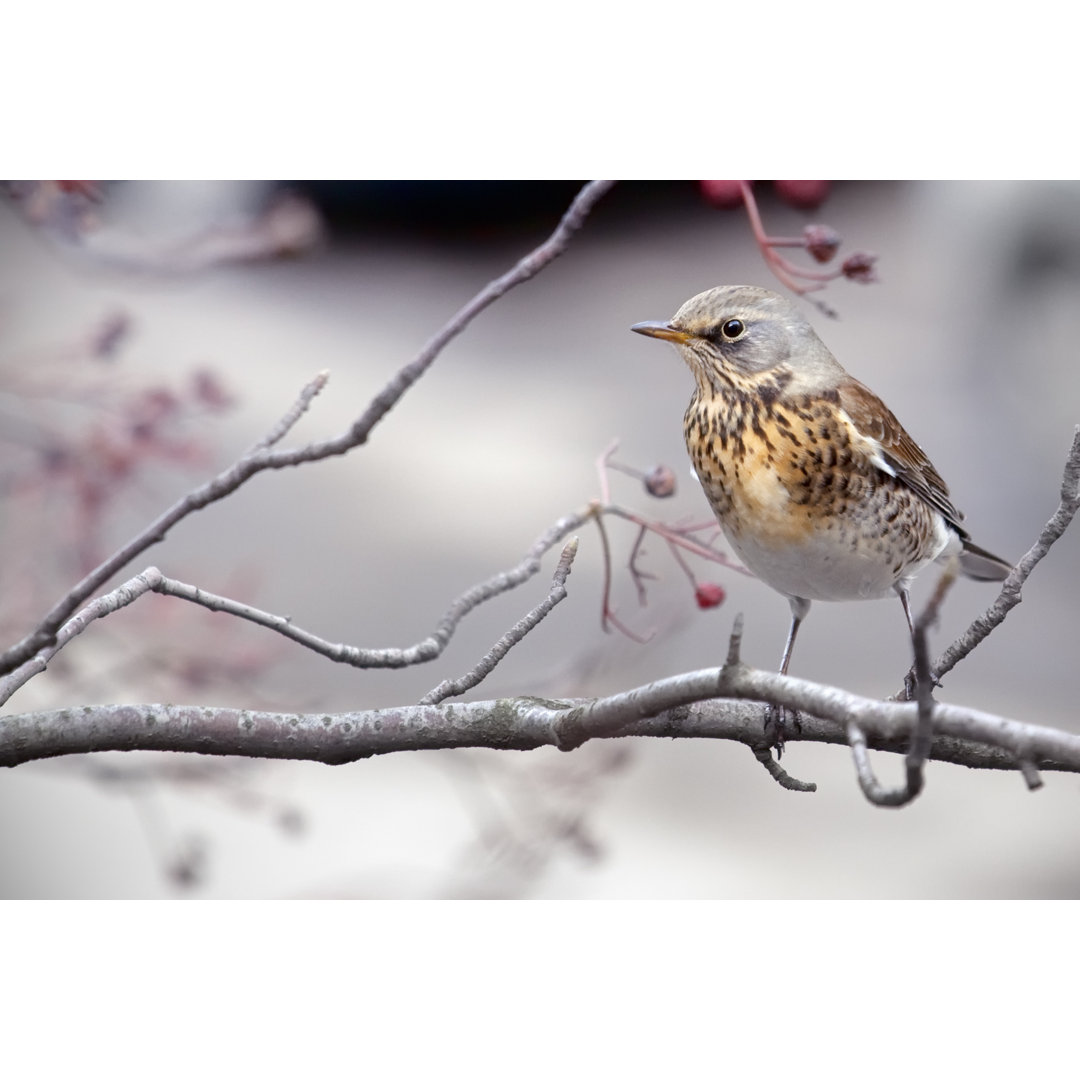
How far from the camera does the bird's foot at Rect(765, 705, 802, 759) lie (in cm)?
141

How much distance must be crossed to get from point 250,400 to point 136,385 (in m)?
0.17

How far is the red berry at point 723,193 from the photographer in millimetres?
1695

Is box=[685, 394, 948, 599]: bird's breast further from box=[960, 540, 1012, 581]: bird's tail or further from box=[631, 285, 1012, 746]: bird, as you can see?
box=[960, 540, 1012, 581]: bird's tail

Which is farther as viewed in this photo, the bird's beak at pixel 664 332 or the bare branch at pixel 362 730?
the bird's beak at pixel 664 332

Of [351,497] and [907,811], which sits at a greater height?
[351,497]

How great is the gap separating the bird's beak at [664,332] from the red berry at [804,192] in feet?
0.98

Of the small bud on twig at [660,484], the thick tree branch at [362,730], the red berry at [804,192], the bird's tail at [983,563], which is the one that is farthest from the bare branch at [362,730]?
the red berry at [804,192]

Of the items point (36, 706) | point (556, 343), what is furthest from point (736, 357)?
point (36, 706)

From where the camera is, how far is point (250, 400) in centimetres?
183

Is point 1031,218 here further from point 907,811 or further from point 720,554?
point 907,811

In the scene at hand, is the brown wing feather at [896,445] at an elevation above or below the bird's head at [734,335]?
below

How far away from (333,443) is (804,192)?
0.90 meters

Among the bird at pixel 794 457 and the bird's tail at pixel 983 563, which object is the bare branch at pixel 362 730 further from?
the bird's tail at pixel 983 563

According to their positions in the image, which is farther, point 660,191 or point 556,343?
point 556,343
